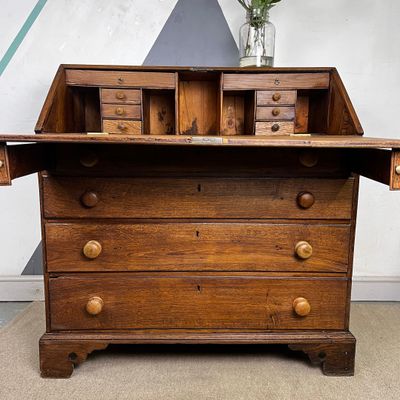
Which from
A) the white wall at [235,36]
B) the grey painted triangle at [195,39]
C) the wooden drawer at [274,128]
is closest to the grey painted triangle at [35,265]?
the white wall at [235,36]

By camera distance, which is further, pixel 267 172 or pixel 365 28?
pixel 365 28

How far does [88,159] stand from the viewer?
1347mm

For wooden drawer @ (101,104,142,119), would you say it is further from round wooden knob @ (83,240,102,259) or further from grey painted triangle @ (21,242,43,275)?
grey painted triangle @ (21,242,43,275)

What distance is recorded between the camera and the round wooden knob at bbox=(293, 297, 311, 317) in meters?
1.43

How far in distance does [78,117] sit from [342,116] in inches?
46.1

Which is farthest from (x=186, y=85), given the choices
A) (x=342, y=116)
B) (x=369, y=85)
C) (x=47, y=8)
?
(x=369, y=85)

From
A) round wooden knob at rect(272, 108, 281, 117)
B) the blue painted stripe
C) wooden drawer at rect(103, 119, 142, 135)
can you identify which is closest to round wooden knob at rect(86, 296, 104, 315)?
wooden drawer at rect(103, 119, 142, 135)

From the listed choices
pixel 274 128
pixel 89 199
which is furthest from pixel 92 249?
pixel 274 128

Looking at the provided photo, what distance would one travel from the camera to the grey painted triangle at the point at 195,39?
6.45ft

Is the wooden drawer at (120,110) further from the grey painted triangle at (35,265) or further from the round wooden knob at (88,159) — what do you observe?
the grey painted triangle at (35,265)

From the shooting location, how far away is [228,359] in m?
1.60

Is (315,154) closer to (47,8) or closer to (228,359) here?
(228,359)

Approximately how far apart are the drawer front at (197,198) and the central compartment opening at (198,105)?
444 millimetres

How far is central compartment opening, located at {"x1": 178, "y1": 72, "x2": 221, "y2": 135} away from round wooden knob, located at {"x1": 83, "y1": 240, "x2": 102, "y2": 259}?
26.1 inches
